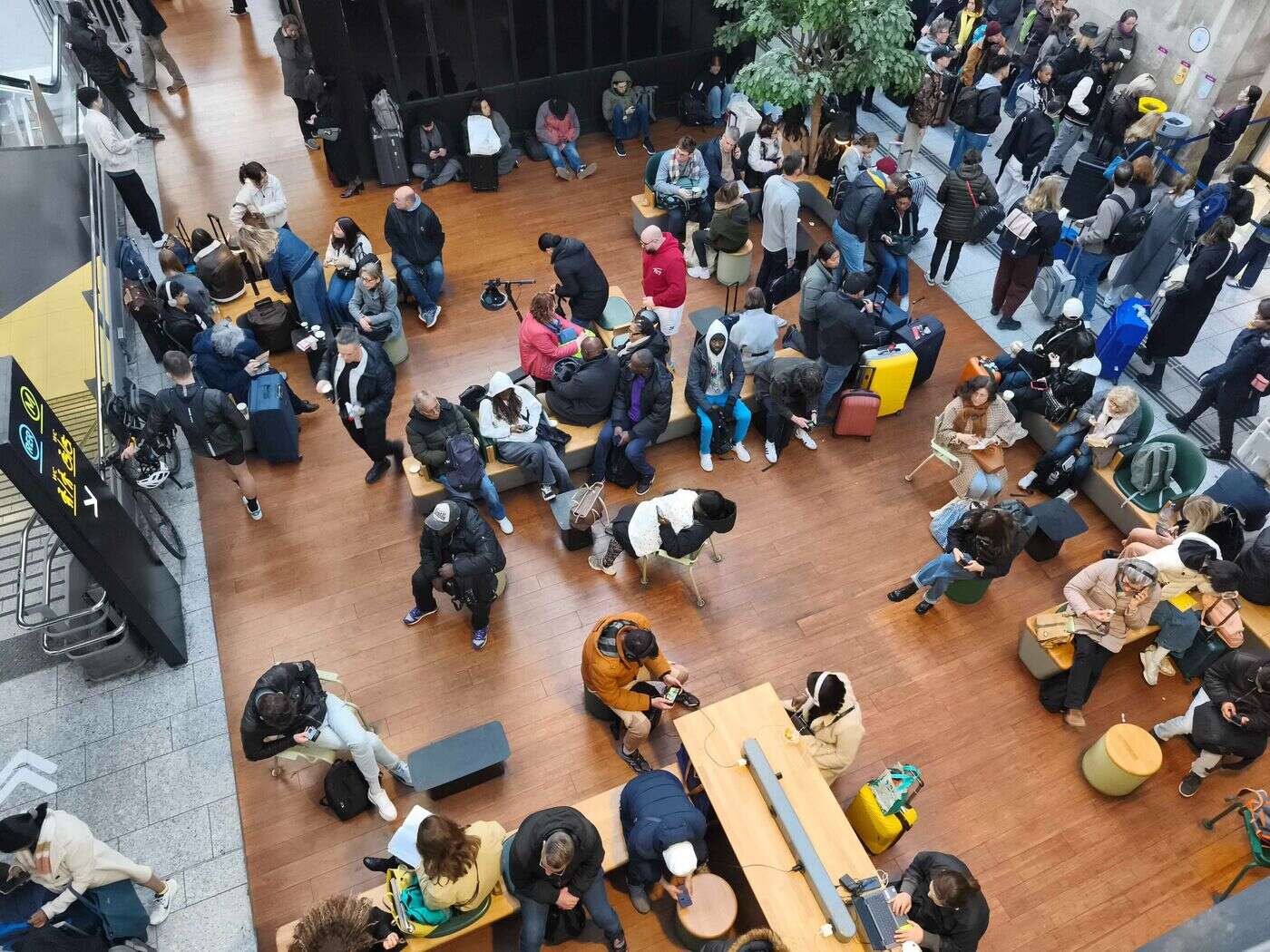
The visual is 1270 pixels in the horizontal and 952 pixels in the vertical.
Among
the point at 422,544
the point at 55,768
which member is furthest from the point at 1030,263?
the point at 55,768

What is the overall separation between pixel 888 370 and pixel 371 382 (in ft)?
15.7

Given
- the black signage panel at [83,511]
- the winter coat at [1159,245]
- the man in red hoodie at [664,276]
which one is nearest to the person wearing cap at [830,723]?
the man in red hoodie at [664,276]

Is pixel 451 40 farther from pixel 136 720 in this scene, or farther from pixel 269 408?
pixel 136 720

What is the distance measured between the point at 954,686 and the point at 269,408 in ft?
20.6

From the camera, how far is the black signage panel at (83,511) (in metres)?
5.09

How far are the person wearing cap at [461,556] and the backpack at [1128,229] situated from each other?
712cm

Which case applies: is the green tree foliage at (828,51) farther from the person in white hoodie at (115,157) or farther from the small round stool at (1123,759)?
the small round stool at (1123,759)

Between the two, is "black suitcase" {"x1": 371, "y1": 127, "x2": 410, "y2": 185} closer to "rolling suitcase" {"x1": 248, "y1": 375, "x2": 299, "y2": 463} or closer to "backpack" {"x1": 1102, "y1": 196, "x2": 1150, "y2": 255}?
"rolling suitcase" {"x1": 248, "y1": 375, "x2": 299, "y2": 463}

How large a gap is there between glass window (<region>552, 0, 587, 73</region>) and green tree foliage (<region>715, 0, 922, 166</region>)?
7.52 feet

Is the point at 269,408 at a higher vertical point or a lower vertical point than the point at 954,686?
higher

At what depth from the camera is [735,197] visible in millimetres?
8914

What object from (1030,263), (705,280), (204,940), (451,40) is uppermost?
(451,40)

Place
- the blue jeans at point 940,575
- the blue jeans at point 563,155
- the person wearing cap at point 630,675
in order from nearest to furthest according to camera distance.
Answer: the person wearing cap at point 630,675 → the blue jeans at point 940,575 → the blue jeans at point 563,155

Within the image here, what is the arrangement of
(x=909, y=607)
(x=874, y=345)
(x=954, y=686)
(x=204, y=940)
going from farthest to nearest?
(x=874, y=345), (x=909, y=607), (x=954, y=686), (x=204, y=940)
